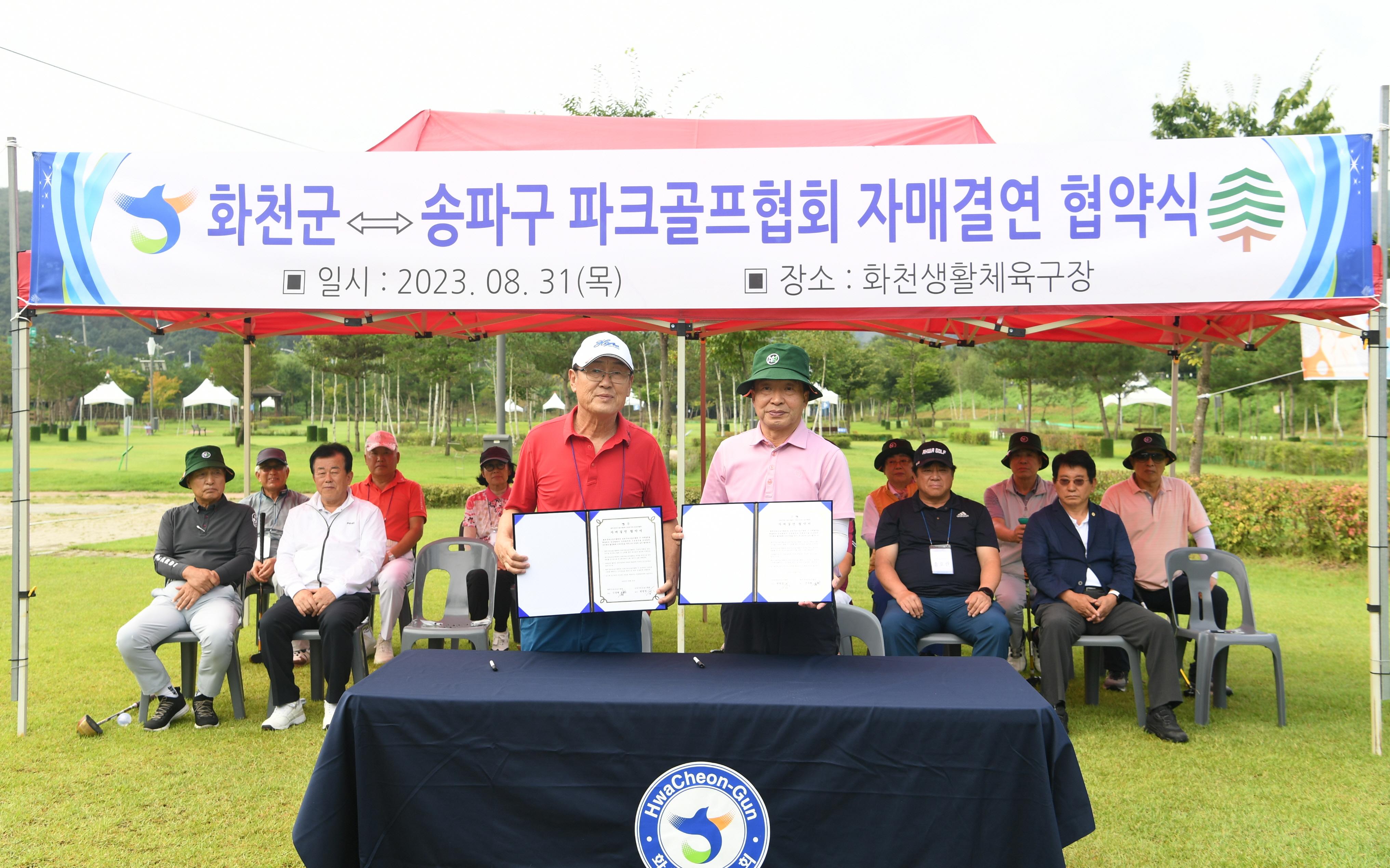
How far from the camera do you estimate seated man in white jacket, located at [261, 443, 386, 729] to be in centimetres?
411

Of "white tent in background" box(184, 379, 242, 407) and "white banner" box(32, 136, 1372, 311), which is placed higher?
"white tent in background" box(184, 379, 242, 407)

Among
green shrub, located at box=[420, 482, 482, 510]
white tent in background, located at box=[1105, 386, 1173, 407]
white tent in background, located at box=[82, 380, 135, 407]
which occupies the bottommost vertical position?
green shrub, located at box=[420, 482, 482, 510]

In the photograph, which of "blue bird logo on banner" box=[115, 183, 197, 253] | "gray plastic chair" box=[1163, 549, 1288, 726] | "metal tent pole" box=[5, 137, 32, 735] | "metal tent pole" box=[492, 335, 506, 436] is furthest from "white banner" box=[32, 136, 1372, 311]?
"metal tent pole" box=[492, 335, 506, 436]

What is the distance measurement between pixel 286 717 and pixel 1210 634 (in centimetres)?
447

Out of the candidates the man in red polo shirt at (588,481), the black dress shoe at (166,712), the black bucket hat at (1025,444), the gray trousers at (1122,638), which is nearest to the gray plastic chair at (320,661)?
the black dress shoe at (166,712)

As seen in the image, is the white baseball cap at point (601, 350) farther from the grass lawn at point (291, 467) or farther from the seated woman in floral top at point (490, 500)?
the grass lawn at point (291, 467)

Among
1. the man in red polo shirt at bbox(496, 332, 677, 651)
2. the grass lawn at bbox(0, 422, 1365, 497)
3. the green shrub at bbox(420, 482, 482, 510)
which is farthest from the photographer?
the grass lawn at bbox(0, 422, 1365, 497)

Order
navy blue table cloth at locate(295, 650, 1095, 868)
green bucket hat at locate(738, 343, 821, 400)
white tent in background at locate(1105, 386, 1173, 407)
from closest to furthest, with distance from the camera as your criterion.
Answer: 1. navy blue table cloth at locate(295, 650, 1095, 868)
2. green bucket hat at locate(738, 343, 821, 400)
3. white tent in background at locate(1105, 386, 1173, 407)

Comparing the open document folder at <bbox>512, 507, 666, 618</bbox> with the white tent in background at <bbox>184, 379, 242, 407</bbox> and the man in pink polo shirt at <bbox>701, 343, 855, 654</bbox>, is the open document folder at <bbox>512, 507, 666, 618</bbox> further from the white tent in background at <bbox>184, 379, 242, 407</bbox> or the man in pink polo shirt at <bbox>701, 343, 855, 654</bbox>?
the white tent in background at <bbox>184, 379, 242, 407</bbox>

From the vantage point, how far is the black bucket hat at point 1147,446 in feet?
15.5

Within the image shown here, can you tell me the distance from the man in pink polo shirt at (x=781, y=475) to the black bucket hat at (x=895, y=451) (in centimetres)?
231

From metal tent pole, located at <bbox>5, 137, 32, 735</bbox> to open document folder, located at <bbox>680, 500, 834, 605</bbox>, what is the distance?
3065mm

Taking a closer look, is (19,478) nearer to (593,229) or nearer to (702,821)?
(593,229)

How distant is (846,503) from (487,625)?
2.29 metres
